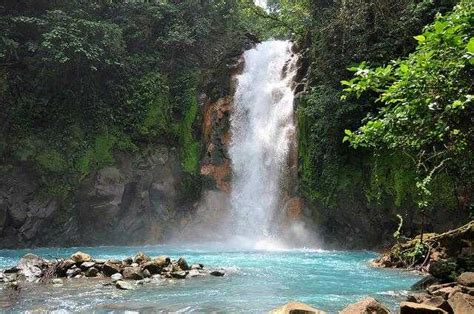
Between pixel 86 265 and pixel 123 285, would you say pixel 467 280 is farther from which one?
pixel 86 265

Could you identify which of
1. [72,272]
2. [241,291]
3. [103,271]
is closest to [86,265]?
[72,272]

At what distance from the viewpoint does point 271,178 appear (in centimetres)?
1916

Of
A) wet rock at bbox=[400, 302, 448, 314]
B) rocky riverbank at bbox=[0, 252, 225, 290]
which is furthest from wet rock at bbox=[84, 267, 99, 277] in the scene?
wet rock at bbox=[400, 302, 448, 314]

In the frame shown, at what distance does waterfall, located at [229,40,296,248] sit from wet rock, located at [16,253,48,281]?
10.2 meters

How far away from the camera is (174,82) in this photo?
2238cm

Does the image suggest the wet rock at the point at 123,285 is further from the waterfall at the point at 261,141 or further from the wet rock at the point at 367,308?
the waterfall at the point at 261,141

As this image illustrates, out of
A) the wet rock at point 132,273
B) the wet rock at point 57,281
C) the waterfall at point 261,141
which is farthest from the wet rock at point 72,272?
the waterfall at point 261,141

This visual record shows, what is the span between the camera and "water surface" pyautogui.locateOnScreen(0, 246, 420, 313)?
6.57m

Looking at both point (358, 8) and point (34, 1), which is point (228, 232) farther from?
point (34, 1)

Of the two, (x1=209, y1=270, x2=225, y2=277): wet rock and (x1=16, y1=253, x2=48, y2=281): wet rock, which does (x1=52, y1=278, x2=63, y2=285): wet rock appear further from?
(x1=209, y1=270, x2=225, y2=277): wet rock

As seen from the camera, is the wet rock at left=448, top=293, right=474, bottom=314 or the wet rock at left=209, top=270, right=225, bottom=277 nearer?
the wet rock at left=448, top=293, right=474, bottom=314

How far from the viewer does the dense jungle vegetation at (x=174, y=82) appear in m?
15.3

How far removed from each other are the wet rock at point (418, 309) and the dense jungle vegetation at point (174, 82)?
6964 millimetres

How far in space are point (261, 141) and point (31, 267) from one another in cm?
1231
